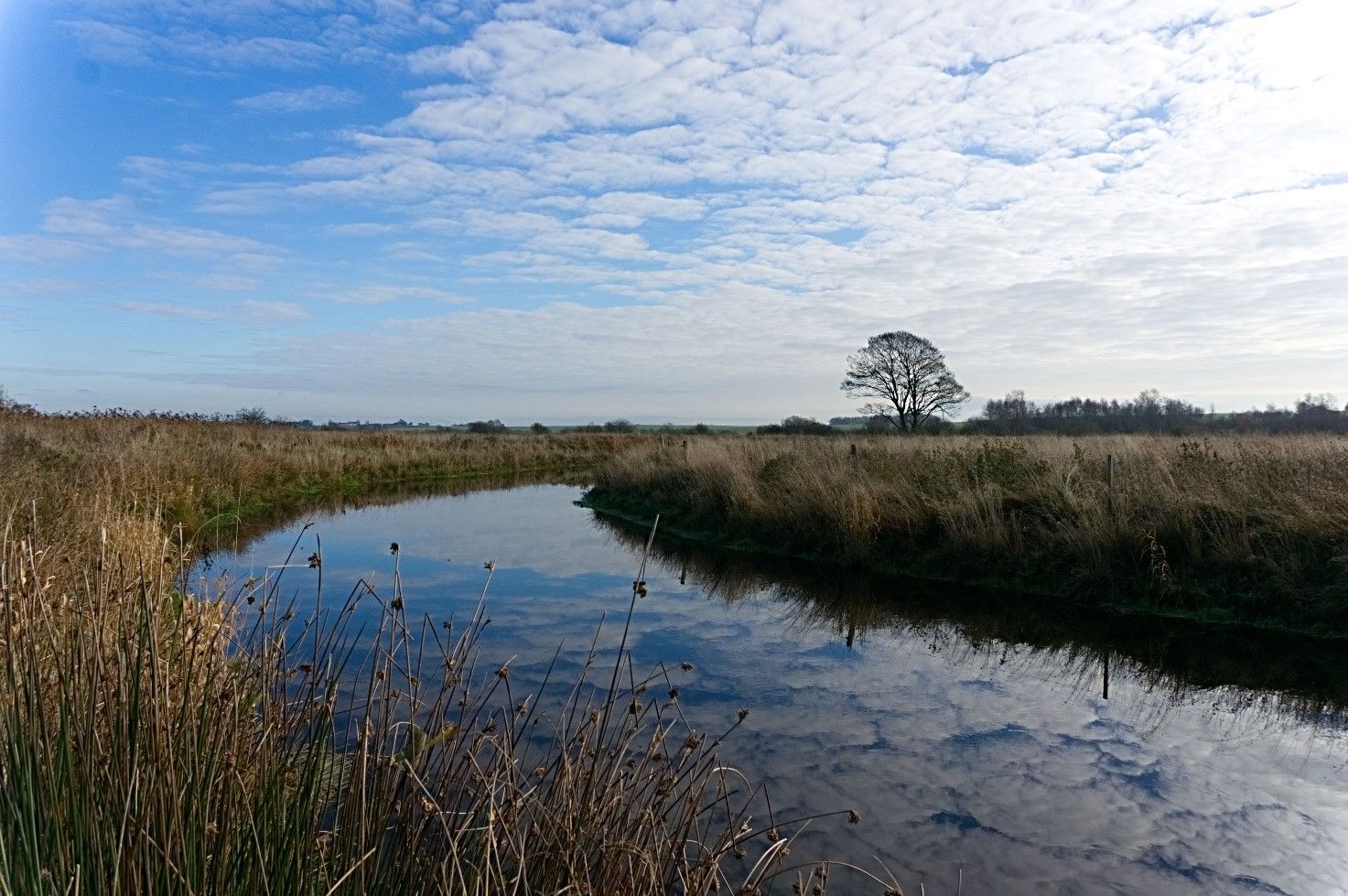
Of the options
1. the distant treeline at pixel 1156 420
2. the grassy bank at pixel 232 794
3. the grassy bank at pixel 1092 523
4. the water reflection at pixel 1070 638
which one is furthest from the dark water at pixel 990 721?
the distant treeline at pixel 1156 420

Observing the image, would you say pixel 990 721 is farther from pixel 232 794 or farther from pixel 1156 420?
pixel 1156 420

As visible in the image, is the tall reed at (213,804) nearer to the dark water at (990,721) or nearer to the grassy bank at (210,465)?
the grassy bank at (210,465)

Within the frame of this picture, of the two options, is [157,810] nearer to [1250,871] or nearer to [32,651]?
[32,651]

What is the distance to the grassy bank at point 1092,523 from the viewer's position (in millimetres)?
8062

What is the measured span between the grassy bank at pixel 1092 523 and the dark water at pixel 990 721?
0.78 meters

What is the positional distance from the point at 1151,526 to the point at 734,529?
263 inches

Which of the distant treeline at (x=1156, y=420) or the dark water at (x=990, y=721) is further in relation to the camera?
the distant treeline at (x=1156, y=420)

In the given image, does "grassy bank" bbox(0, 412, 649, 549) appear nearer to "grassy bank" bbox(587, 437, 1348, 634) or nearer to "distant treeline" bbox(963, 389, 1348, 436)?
"grassy bank" bbox(587, 437, 1348, 634)

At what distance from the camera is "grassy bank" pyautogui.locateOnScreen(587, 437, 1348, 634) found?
8062mm

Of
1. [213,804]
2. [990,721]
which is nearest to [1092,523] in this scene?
[990,721]

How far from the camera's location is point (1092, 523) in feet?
31.0

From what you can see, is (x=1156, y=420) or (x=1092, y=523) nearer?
(x=1092, y=523)

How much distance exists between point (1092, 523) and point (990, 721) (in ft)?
15.7

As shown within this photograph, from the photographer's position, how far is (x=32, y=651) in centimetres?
203
